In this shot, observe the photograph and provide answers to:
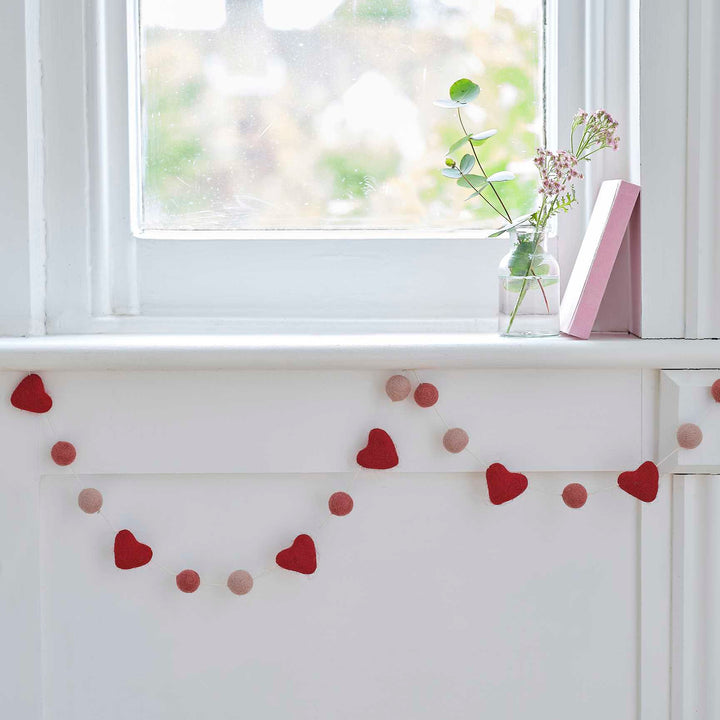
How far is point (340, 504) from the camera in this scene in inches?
38.2

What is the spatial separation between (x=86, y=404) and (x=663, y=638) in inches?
28.5

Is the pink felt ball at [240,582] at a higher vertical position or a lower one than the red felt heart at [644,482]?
lower

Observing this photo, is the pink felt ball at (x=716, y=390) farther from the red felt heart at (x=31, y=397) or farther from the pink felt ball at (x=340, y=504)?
the red felt heart at (x=31, y=397)

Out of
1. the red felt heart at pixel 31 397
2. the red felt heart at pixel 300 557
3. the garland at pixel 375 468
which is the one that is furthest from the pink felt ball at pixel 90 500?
the red felt heart at pixel 300 557

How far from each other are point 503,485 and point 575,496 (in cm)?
8

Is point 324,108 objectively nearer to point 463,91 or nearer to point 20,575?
point 463,91

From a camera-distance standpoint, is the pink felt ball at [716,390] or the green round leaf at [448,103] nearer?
the pink felt ball at [716,390]

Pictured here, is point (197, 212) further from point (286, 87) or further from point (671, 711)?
point (671, 711)

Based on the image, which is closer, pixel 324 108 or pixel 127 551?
pixel 127 551

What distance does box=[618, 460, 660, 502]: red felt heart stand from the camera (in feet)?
3.15

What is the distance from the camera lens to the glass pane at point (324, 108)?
117 cm

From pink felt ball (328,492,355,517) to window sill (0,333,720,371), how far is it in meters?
0.15

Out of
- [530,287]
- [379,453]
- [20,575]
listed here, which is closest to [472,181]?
[530,287]

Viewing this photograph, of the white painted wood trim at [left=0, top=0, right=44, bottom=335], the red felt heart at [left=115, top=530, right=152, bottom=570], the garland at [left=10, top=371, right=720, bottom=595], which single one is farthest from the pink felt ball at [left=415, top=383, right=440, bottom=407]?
the white painted wood trim at [left=0, top=0, right=44, bottom=335]
